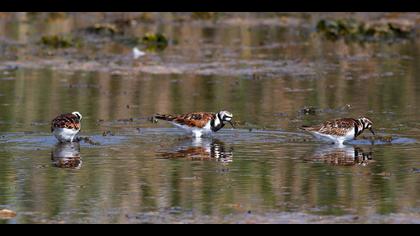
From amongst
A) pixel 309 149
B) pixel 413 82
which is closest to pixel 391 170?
pixel 309 149

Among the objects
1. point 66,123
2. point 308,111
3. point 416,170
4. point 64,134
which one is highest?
point 308,111

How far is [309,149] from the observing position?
23516mm

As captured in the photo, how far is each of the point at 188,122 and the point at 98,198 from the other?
7587 millimetres

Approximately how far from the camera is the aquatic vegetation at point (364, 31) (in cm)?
5081

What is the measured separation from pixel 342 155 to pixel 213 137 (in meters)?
4.09

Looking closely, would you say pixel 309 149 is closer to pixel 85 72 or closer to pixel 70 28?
pixel 85 72

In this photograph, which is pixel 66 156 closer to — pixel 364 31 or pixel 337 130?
pixel 337 130

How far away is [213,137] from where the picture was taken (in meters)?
26.0

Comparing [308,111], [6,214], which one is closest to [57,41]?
[308,111]

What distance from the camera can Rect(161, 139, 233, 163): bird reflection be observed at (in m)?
22.7

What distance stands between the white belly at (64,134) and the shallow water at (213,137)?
0.65 feet

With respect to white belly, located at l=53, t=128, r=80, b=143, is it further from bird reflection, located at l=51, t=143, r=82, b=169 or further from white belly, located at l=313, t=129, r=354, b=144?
white belly, located at l=313, t=129, r=354, b=144

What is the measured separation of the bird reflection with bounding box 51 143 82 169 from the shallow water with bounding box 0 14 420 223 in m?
0.05

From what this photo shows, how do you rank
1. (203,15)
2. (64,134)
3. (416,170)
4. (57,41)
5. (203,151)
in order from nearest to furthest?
(416,170) < (203,151) < (64,134) < (57,41) < (203,15)
